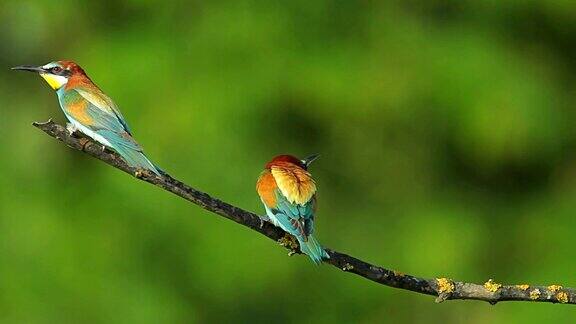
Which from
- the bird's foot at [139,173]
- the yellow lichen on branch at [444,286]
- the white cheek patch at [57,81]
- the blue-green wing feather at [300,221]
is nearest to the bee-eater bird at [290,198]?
the blue-green wing feather at [300,221]

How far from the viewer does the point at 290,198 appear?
2.00 metres

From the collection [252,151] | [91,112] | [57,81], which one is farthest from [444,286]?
[252,151]

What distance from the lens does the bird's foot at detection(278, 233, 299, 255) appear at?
185 centimetres

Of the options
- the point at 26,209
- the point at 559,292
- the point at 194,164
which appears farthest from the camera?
the point at 26,209

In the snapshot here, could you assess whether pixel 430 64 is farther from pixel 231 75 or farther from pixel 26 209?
pixel 26 209

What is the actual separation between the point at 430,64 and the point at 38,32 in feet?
5.09

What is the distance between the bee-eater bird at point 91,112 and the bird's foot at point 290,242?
25cm

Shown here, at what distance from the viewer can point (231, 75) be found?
16.2 ft

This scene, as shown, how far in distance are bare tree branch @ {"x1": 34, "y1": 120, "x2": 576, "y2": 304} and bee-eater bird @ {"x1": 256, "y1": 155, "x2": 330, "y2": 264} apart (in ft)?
0.07

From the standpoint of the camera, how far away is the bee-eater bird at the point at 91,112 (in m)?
1.85

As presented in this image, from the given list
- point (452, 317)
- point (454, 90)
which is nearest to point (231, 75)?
point (454, 90)

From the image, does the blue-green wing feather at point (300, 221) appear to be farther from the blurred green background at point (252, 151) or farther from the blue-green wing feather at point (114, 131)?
the blurred green background at point (252, 151)

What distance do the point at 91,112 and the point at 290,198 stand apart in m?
0.34

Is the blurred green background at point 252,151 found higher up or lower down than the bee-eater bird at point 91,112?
higher up
